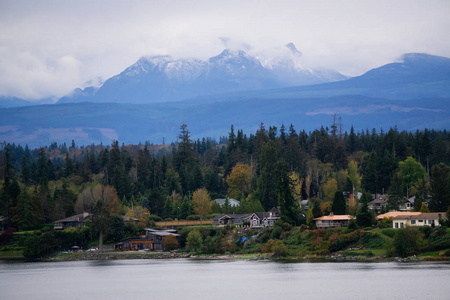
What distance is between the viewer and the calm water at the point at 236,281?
61281 mm

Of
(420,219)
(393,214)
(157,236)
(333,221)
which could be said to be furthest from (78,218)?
(420,219)

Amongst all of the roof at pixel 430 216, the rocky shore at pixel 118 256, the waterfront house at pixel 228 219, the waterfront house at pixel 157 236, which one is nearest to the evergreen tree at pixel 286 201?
the waterfront house at pixel 228 219

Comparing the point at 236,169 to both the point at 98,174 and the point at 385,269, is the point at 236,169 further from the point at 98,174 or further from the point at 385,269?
the point at 385,269

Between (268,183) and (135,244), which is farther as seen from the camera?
(268,183)

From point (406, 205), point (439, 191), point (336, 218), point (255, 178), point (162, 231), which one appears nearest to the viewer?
point (439, 191)

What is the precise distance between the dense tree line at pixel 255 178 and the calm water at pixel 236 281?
25.4 m

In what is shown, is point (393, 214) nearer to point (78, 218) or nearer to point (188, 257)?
point (188, 257)

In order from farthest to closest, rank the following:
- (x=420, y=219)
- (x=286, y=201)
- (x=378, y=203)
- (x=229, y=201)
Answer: (x=229, y=201) → (x=378, y=203) → (x=286, y=201) → (x=420, y=219)

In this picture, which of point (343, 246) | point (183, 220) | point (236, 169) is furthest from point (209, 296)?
point (236, 169)

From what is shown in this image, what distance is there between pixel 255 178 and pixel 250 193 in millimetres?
5144

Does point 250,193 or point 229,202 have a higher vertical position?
point 250,193

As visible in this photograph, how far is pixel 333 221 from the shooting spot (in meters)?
102

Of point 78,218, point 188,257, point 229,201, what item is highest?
point 229,201

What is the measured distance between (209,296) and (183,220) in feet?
221
